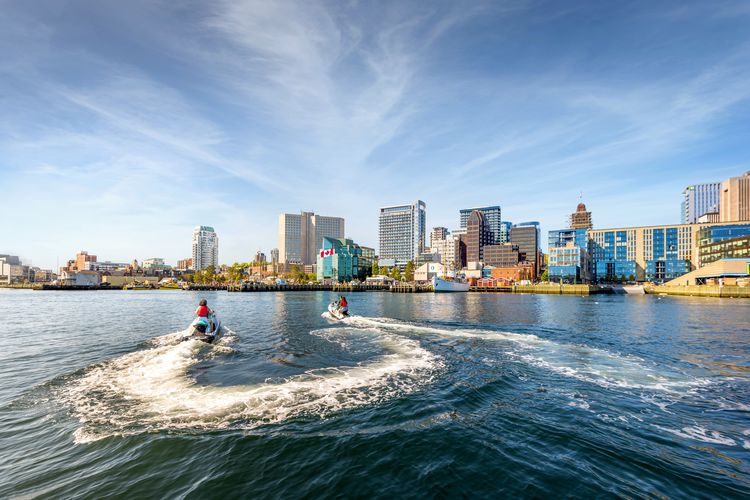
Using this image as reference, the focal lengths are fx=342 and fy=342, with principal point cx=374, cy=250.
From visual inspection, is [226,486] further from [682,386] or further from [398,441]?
[682,386]

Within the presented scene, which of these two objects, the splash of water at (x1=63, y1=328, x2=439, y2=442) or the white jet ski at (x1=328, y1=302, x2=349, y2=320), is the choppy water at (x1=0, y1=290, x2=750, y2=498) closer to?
the splash of water at (x1=63, y1=328, x2=439, y2=442)

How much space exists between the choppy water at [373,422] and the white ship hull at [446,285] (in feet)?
370

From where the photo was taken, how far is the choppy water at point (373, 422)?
8.74 metres

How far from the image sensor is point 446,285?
455 ft

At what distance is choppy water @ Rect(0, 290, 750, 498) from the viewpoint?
344 inches

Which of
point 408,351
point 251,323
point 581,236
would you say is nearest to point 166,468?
point 408,351

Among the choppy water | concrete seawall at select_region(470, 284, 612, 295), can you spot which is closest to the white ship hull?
concrete seawall at select_region(470, 284, 612, 295)

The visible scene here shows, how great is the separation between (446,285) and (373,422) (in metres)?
130

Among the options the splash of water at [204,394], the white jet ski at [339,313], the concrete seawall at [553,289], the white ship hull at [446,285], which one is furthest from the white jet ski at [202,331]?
the concrete seawall at [553,289]

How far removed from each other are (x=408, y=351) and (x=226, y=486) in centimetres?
1674

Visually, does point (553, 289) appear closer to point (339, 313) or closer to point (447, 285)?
point (447, 285)

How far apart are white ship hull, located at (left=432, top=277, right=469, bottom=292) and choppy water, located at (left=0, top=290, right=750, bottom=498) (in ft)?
370

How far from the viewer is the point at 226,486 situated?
8.54m

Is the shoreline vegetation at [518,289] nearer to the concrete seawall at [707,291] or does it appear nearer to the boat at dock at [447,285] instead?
the concrete seawall at [707,291]
